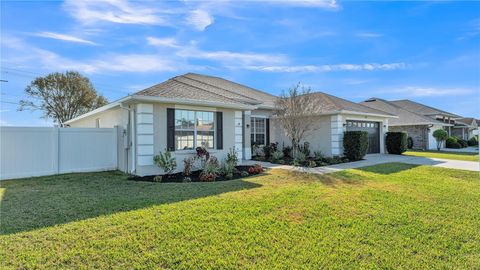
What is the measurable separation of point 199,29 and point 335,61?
9.15 m

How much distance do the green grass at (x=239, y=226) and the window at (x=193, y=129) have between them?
3105 millimetres

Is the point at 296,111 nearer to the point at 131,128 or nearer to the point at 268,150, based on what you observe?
the point at 268,150

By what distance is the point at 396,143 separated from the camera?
1800cm

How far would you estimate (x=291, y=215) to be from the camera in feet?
16.6

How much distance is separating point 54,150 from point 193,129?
18.3 ft

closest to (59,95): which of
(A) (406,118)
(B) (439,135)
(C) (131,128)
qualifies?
(C) (131,128)

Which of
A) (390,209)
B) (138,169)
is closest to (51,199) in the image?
(138,169)

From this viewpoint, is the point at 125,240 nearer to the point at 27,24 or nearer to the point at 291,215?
the point at 291,215

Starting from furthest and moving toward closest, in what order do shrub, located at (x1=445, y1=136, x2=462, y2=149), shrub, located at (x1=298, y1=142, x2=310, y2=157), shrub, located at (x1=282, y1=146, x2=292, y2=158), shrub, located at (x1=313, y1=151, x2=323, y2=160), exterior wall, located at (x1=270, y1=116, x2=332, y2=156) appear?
shrub, located at (x1=445, y1=136, x2=462, y2=149), shrub, located at (x1=282, y1=146, x2=292, y2=158), shrub, located at (x1=298, y1=142, x2=310, y2=157), exterior wall, located at (x1=270, y1=116, x2=332, y2=156), shrub, located at (x1=313, y1=151, x2=323, y2=160)

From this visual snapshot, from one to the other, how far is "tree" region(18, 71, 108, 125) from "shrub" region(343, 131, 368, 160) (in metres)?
27.3

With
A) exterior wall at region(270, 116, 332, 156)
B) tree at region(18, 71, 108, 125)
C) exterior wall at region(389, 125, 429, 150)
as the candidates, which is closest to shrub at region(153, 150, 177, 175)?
exterior wall at region(270, 116, 332, 156)

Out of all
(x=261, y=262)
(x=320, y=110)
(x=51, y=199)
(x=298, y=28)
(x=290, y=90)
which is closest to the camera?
(x=261, y=262)

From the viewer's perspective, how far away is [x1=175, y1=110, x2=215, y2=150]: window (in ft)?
33.4

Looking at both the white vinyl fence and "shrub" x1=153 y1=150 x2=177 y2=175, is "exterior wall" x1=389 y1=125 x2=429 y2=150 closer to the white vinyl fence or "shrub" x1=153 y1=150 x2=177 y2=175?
"shrub" x1=153 y1=150 x2=177 y2=175
